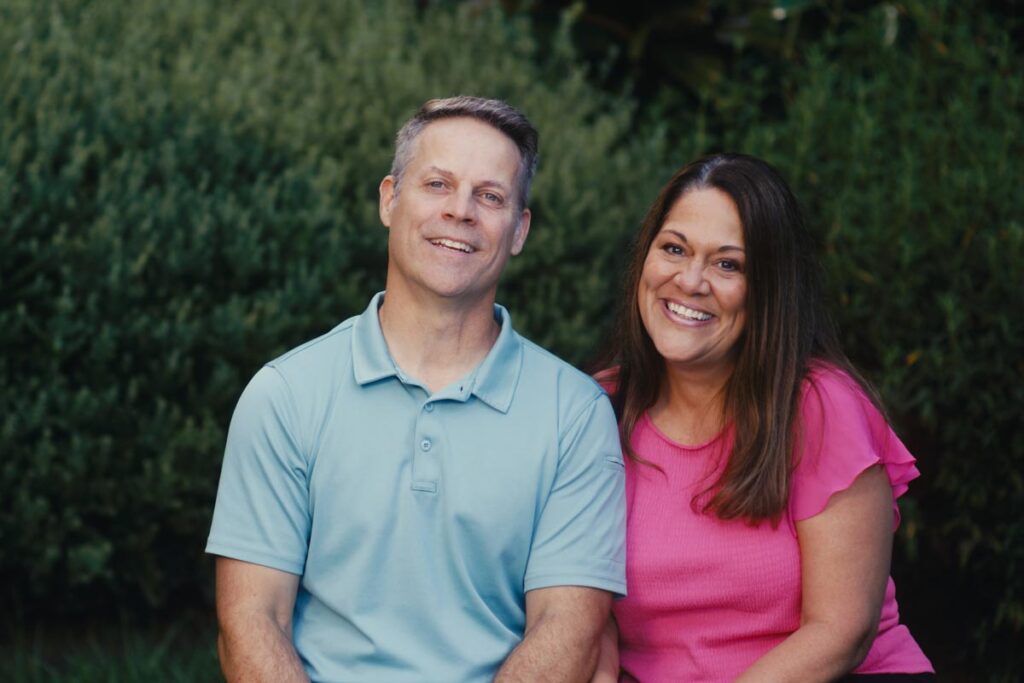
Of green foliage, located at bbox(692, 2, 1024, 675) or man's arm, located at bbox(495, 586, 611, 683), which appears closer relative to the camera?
man's arm, located at bbox(495, 586, 611, 683)

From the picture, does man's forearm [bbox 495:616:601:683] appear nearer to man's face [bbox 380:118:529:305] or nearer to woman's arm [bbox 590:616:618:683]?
woman's arm [bbox 590:616:618:683]

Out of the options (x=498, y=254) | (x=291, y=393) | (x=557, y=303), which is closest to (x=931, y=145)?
(x=557, y=303)

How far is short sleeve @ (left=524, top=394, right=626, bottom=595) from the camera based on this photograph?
9.83 ft

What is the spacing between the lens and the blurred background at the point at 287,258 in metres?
4.20

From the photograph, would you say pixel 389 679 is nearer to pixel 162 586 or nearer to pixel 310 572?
pixel 310 572

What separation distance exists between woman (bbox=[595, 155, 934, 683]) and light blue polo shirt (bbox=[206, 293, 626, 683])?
0.22 metres

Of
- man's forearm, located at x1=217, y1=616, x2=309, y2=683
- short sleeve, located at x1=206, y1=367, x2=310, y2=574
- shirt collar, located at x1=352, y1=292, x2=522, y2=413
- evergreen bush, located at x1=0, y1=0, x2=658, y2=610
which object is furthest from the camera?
evergreen bush, located at x1=0, y1=0, x2=658, y2=610

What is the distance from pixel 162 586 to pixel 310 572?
5.84ft

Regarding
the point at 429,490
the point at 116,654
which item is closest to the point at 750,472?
the point at 429,490

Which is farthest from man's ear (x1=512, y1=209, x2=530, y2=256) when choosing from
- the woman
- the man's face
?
the woman

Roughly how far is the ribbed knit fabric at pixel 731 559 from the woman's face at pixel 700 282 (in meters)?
0.23

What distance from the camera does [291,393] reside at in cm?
299

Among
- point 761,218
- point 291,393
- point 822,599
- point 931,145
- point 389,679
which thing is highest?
point 931,145

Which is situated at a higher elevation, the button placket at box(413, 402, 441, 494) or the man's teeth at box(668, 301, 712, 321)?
the man's teeth at box(668, 301, 712, 321)
